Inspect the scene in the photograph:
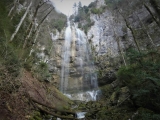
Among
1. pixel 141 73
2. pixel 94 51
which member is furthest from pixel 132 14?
pixel 141 73

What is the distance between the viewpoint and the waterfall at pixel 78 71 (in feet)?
86.0

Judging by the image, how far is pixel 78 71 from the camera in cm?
2806

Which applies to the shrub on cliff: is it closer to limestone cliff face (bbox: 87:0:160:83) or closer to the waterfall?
limestone cliff face (bbox: 87:0:160:83)

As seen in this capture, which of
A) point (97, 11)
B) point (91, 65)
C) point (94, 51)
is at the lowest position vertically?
point (91, 65)

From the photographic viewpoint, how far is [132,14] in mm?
29172

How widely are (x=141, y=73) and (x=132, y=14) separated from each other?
25.8 meters

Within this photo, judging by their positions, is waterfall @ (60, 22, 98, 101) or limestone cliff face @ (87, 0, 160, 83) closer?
limestone cliff face @ (87, 0, 160, 83)

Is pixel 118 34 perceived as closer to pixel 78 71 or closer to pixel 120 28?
pixel 120 28

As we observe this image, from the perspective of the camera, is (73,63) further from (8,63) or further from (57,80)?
(8,63)

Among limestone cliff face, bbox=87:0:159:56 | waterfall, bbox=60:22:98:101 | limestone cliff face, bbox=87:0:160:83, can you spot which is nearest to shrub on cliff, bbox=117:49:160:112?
limestone cliff face, bbox=87:0:160:83

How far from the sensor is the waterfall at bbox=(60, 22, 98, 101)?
2620 cm

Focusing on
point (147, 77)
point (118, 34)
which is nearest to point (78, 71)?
point (118, 34)

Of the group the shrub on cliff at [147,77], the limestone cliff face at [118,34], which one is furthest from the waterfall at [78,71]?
the shrub on cliff at [147,77]

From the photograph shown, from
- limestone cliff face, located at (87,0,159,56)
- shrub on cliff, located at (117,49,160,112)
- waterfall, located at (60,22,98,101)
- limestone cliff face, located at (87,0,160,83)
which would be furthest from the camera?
waterfall, located at (60,22,98,101)
